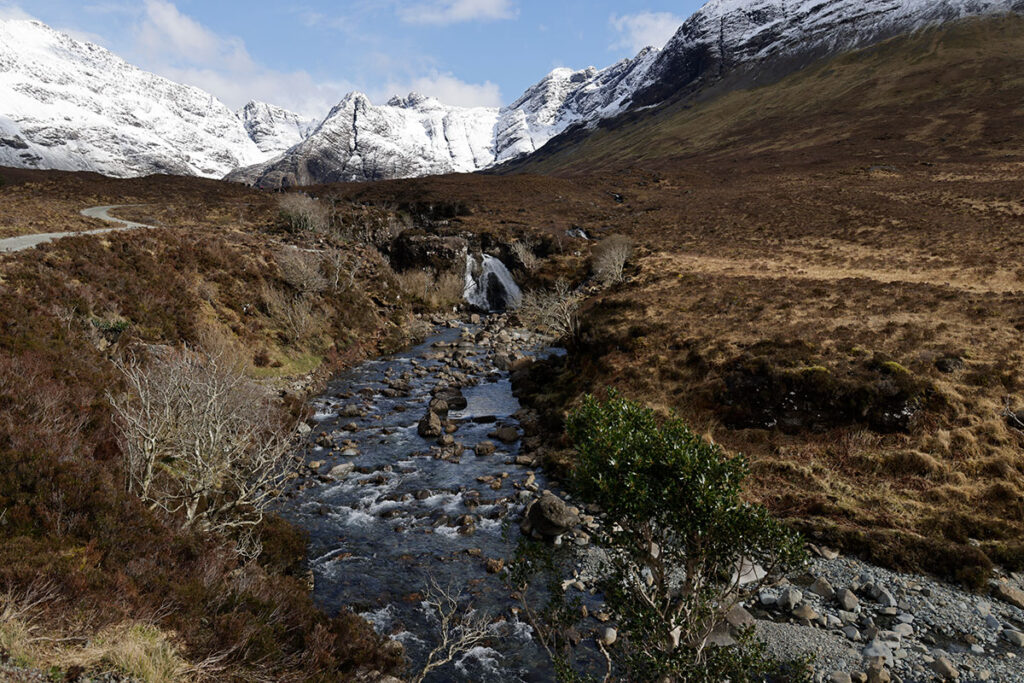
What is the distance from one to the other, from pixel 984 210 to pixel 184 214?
9812 cm

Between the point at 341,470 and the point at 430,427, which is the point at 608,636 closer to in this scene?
the point at 341,470

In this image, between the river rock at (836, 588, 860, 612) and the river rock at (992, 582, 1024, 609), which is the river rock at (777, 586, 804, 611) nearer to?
the river rock at (836, 588, 860, 612)

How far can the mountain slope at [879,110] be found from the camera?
10306 centimetres

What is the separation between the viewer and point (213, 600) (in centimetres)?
895

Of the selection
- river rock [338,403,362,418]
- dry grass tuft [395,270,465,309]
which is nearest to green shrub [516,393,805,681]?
river rock [338,403,362,418]

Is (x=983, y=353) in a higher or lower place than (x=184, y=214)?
lower

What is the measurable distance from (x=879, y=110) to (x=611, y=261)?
128 metres

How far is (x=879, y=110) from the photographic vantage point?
127 meters

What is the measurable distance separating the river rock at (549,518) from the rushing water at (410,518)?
743 mm

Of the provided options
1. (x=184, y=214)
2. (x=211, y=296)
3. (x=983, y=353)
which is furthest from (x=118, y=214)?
(x=983, y=353)

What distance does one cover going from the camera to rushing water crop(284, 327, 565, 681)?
41.5ft

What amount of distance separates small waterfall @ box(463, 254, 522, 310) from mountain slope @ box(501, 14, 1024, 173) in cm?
8642

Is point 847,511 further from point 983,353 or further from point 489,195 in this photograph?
point 489,195

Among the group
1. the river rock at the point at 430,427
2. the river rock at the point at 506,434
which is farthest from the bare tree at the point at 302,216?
the river rock at the point at 506,434
